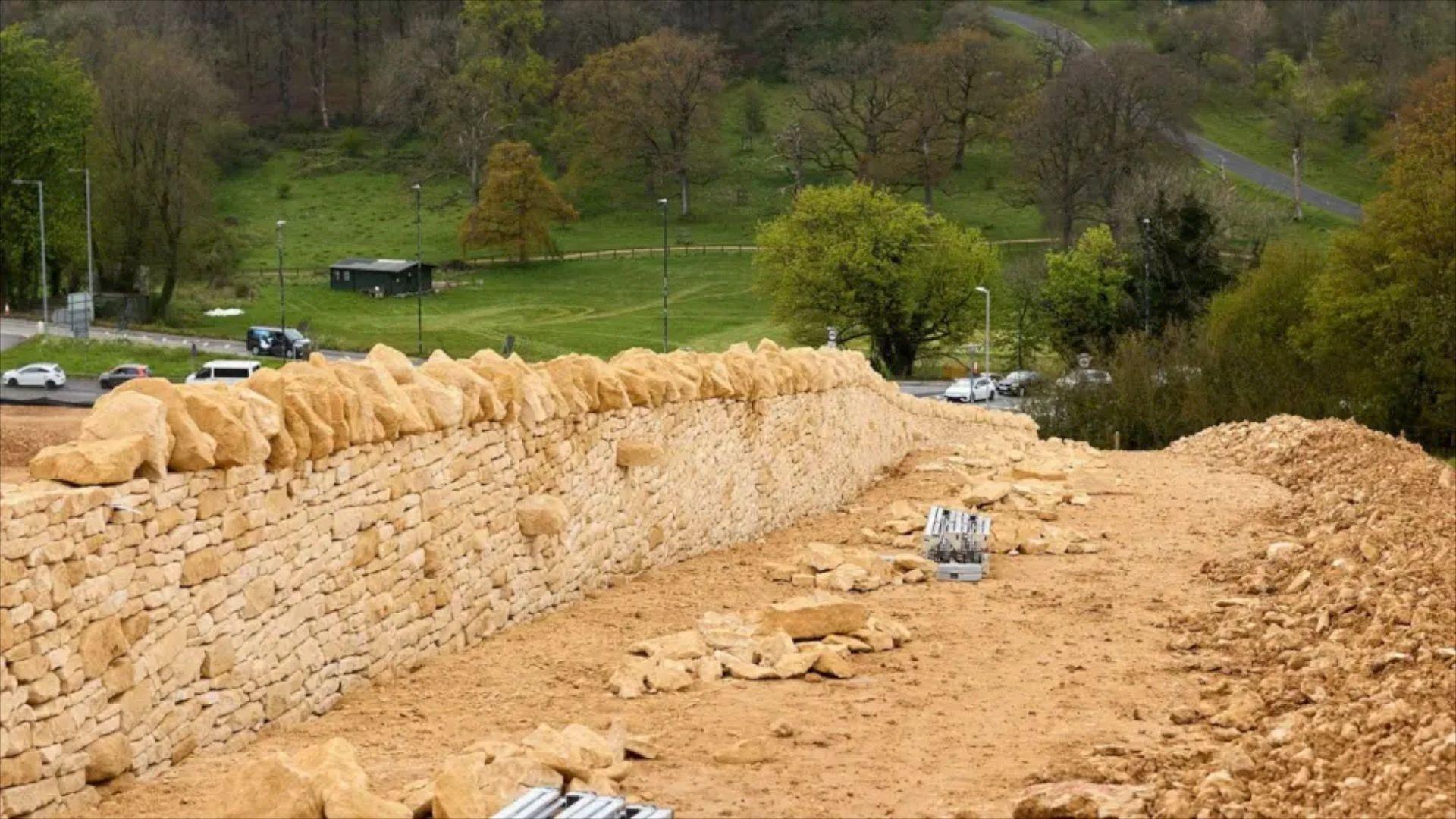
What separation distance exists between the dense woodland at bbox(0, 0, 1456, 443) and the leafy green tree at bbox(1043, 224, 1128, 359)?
0.36 ft

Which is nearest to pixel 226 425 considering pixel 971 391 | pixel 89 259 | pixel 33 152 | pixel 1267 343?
pixel 971 391

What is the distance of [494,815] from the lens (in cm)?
883

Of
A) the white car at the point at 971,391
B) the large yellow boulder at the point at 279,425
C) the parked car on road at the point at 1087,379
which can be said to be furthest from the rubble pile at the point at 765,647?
the white car at the point at 971,391

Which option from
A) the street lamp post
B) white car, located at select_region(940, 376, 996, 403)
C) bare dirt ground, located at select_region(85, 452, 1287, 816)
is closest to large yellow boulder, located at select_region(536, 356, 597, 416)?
bare dirt ground, located at select_region(85, 452, 1287, 816)

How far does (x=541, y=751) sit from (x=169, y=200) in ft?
230

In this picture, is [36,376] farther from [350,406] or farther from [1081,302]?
[350,406]

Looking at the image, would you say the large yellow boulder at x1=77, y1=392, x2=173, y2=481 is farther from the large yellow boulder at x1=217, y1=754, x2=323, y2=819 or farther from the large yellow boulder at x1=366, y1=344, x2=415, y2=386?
the large yellow boulder at x1=366, y1=344, x2=415, y2=386

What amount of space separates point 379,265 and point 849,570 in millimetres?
66956

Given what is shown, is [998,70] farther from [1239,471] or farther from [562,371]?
[562,371]

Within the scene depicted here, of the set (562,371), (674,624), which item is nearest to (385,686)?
(674,624)

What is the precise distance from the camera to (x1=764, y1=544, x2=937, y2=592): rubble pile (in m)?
17.2

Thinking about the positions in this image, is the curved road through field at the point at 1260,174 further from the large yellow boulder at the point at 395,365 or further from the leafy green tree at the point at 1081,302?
the large yellow boulder at the point at 395,365

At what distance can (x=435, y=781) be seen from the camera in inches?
359

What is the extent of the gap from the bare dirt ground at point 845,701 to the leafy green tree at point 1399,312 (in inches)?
1402
